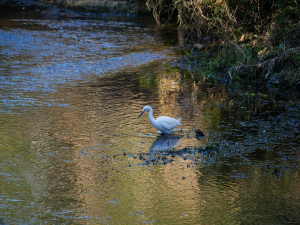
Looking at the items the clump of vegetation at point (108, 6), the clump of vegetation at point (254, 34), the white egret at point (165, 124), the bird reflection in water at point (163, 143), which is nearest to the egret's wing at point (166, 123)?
the white egret at point (165, 124)

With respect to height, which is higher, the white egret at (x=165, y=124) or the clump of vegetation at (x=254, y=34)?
the clump of vegetation at (x=254, y=34)

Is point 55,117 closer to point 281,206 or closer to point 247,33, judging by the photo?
point 281,206

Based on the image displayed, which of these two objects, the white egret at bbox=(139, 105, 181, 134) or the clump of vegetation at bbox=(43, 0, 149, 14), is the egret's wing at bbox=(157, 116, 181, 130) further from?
the clump of vegetation at bbox=(43, 0, 149, 14)

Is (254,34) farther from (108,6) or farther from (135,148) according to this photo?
(108,6)

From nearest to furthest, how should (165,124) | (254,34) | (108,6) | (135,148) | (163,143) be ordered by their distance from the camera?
(135,148) < (163,143) < (165,124) < (254,34) < (108,6)

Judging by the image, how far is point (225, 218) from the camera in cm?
507

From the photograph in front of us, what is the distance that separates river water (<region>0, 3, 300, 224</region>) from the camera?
17.3 feet

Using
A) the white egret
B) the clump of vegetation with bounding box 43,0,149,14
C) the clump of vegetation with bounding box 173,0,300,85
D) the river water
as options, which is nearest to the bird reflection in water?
the river water

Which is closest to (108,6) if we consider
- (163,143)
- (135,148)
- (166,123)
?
(166,123)

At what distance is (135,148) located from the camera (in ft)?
23.9

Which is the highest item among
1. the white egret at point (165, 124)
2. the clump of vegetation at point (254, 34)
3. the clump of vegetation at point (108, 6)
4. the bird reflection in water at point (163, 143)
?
the clump of vegetation at point (108, 6)

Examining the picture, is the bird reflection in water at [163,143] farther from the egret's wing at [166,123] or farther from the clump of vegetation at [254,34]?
the clump of vegetation at [254,34]

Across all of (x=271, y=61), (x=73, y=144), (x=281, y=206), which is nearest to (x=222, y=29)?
(x=271, y=61)

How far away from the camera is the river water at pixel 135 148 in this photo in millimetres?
5266
